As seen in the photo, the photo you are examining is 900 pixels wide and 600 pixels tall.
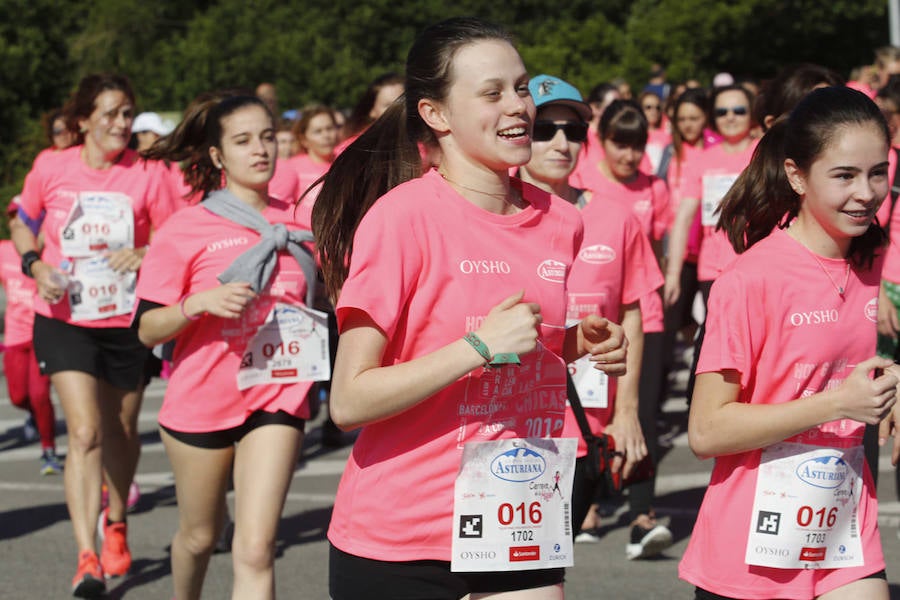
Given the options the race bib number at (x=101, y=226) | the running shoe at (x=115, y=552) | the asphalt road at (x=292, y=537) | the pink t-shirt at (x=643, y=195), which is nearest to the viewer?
the asphalt road at (x=292, y=537)

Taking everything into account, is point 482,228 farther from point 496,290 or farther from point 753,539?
point 753,539

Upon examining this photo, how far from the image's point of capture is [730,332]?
131 inches

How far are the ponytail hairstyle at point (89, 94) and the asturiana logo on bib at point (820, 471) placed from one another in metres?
4.39

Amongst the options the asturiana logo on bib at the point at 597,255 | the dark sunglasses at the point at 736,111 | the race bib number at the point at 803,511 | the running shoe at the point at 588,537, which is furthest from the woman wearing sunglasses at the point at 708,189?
the race bib number at the point at 803,511

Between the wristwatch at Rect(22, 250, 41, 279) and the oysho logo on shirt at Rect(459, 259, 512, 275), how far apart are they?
13.7ft

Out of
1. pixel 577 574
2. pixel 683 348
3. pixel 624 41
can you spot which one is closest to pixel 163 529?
pixel 577 574

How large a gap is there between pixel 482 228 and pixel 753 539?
38.7 inches

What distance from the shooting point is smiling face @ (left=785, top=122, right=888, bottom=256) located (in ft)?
11.0

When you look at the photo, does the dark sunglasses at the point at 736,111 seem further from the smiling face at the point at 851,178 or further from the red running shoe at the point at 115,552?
the smiling face at the point at 851,178

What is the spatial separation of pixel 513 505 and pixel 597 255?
7.72 ft

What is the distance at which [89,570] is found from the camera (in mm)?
6113

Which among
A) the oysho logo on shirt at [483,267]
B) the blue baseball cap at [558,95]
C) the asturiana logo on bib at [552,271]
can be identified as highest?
the blue baseball cap at [558,95]

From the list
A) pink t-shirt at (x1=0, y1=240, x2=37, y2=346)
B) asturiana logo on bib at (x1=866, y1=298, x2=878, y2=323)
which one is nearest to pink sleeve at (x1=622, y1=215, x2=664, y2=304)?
asturiana logo on bib at (x1=866, y1=298, x2=878, y2=323)

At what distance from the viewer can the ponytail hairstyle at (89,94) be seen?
675 centimetres
